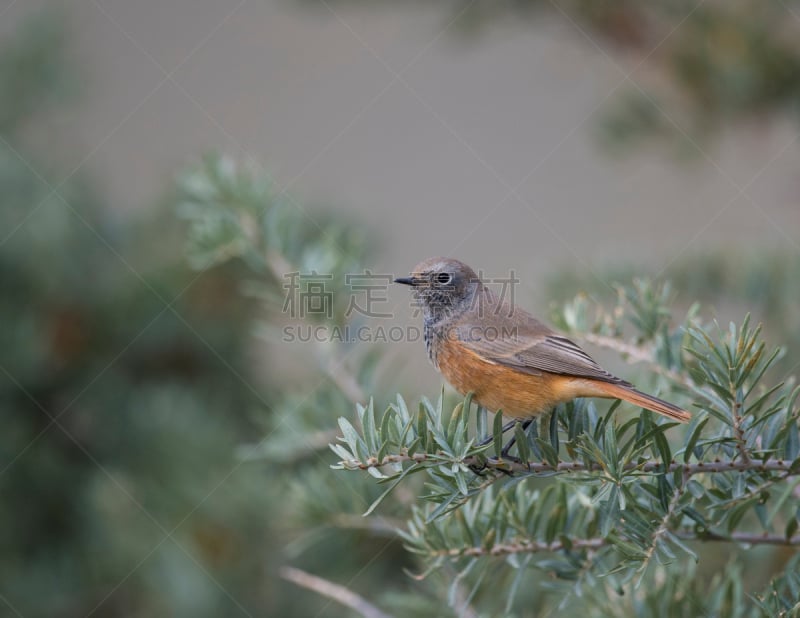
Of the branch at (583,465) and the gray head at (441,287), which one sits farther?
the gray head at (441,287)

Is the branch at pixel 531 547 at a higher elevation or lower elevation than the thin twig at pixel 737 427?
lower

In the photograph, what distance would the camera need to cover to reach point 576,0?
7.34 feet

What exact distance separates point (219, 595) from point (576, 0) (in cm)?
174

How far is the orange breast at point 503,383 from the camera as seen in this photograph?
169 centimetres

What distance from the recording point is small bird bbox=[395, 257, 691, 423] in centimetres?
168

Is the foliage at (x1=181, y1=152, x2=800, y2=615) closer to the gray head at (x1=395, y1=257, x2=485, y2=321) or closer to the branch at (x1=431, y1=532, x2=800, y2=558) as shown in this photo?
the branch at (x1=431, y1=532, x2=800, y2=558)

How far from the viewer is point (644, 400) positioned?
1.37m

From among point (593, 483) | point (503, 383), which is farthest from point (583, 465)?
point (503, 383)

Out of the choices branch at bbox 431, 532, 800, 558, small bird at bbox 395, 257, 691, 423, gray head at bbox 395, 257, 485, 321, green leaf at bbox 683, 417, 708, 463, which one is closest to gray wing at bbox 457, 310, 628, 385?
small bird at bbox 395, 257, 691, 423

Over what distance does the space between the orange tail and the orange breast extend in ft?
0.26

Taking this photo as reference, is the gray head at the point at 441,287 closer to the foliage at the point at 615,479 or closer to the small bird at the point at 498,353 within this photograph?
the small bird at the point at 498,353


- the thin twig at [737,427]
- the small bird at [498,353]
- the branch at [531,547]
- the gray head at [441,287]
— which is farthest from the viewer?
the gray head at [441,287]

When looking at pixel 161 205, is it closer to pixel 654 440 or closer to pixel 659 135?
pixel 659 135

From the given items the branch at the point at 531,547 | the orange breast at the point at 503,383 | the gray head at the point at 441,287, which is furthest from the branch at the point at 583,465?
the gray head at the point at 441,287
